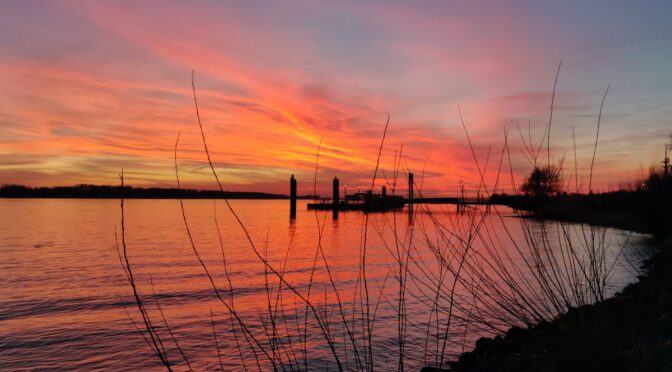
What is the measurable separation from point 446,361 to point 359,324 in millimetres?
2546

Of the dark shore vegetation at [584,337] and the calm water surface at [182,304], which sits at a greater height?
the dark shore vegetation at [584,337]

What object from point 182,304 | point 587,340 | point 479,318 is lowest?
point 182,304

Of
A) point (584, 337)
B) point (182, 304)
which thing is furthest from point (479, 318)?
point (182, 304)

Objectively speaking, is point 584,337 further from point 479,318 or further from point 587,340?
point 479,318

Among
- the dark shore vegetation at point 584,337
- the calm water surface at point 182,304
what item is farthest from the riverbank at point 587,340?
the calm water surface at point 182,304

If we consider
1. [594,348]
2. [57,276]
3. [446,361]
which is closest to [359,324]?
[446,361]

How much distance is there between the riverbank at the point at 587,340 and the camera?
11.5ft

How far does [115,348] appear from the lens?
8.23 meters

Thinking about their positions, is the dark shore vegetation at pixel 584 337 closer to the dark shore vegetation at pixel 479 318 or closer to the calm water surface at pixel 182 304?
the dark shore vegetation at pixel 479 318

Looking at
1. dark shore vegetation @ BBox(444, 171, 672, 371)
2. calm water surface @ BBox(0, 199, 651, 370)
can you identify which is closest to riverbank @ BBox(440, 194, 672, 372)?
dark shore vegetation @ BBox(444, 171, 672, 371)

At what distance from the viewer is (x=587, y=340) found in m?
3.59

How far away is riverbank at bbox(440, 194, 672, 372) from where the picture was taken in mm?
3516

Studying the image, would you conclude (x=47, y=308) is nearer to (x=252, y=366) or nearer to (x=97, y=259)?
(x=252, y=366)

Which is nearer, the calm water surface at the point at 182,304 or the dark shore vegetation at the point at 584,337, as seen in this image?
the dark shore vegetation at the point at 584,337
